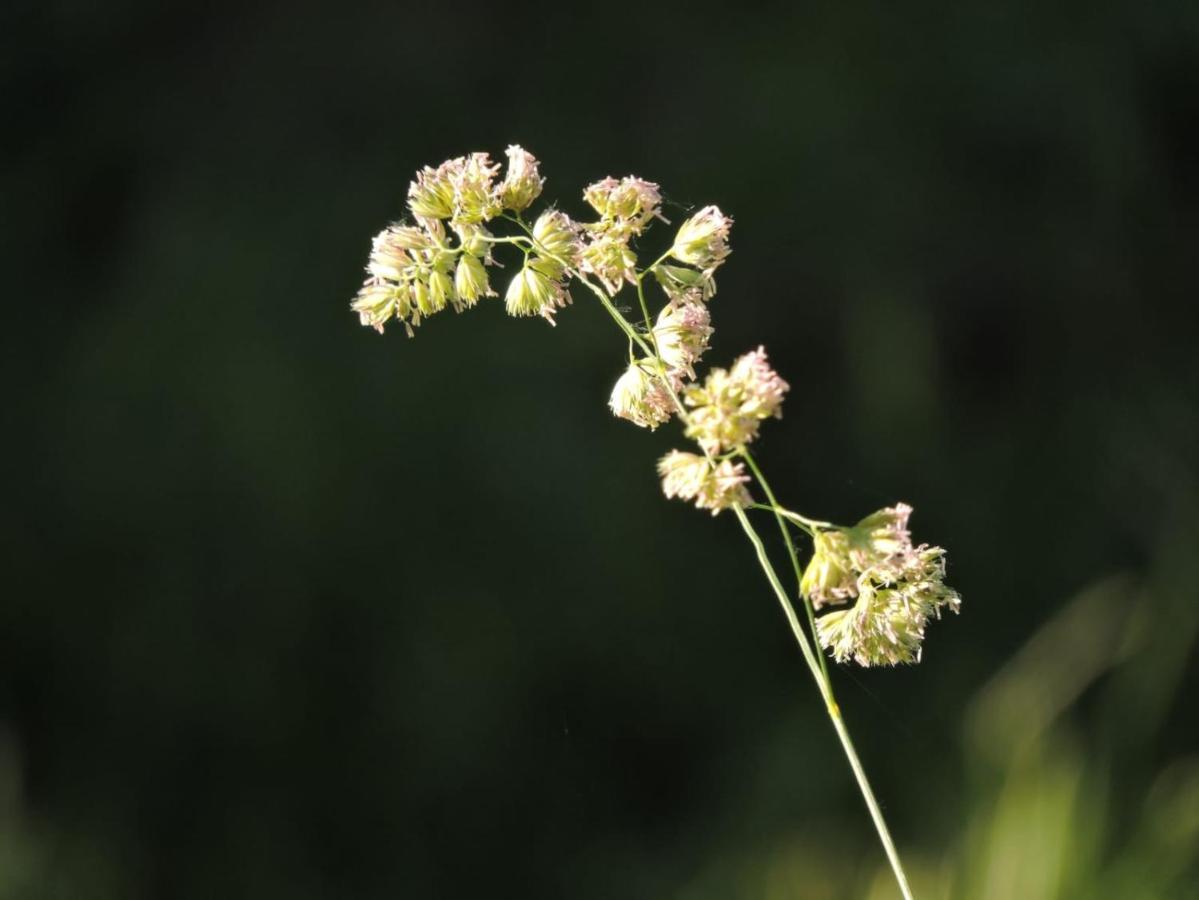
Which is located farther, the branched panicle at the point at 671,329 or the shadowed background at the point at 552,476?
the shadowed background at the point at 552,476

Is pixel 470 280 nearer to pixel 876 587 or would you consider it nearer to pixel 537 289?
pixel 537 289

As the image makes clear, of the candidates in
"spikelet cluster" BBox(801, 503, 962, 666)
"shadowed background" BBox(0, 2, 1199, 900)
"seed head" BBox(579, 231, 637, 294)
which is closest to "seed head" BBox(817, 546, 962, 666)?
"spikelet cluster" BBox(801, 503, 962, 666)

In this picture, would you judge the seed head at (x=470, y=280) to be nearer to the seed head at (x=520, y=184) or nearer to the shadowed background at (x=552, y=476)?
the seed head at (x=520, y=184)

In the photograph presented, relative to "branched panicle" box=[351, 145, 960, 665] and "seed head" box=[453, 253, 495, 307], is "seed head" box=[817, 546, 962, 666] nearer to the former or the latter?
"branched panicle" box=[351, 145, 960, 665]

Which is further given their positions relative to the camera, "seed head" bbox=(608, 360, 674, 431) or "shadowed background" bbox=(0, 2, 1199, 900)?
"shadowed background" bbox=(0, 2, 1199, 900)

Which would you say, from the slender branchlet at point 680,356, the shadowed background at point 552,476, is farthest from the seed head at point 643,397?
the shadowed background at point 552,476

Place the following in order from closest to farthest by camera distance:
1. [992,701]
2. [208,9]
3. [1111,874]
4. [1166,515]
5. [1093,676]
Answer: [1111,874]
[992,701]
[1093,676]
[1166,515]
[208,9]

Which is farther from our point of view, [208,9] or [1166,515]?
[208,9]

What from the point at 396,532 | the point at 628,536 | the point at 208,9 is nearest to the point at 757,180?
the point at 628,536

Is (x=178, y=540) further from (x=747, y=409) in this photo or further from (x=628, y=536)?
(x=747, y=409)
